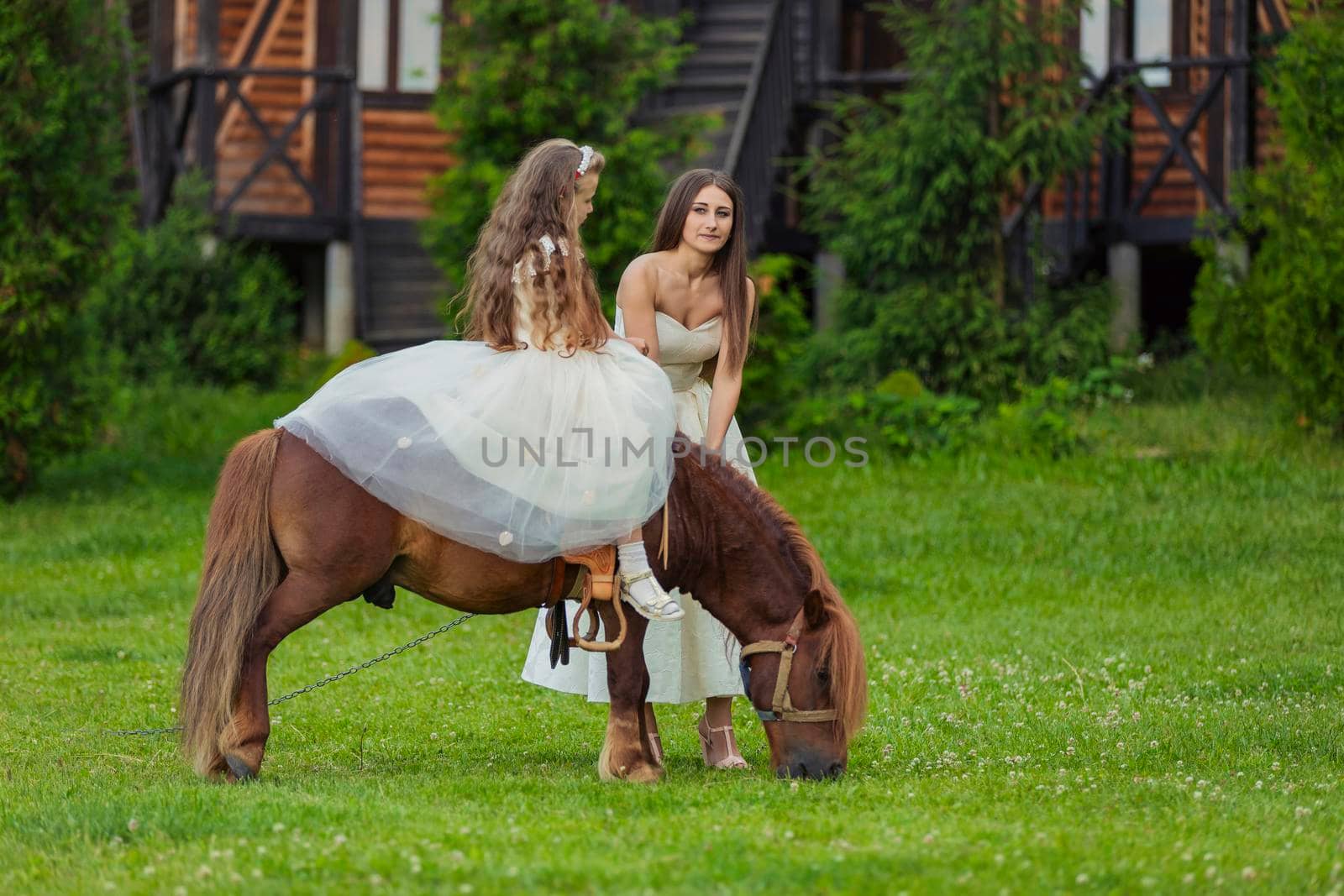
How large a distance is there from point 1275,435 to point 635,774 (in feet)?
26.9

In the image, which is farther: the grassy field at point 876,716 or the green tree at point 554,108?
the green tree at point 554,108

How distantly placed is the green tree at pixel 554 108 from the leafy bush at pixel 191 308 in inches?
113

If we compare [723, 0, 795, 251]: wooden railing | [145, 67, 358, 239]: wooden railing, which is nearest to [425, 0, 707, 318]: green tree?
[723, 0, 795, 251]: wooden railing

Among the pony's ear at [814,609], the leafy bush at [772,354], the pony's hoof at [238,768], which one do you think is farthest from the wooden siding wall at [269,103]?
the pony's ear at [814,609]

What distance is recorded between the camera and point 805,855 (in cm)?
427

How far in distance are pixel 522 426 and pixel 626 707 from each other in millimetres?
993

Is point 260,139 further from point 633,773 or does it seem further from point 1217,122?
point 633,773

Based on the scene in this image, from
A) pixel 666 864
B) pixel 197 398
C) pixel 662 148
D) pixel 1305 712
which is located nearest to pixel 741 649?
pixel 666 864

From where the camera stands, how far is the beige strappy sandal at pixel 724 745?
595 cm

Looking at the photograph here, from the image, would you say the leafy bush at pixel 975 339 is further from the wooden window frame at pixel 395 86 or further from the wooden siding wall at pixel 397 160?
the wooden window frame at pixel 395 86

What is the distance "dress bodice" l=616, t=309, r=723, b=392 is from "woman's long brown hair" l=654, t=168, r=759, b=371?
7 cm

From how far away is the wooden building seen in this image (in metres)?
15.3

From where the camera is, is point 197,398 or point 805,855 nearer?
point 805,855

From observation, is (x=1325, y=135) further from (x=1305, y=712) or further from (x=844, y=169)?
(x=1305, y=712)
